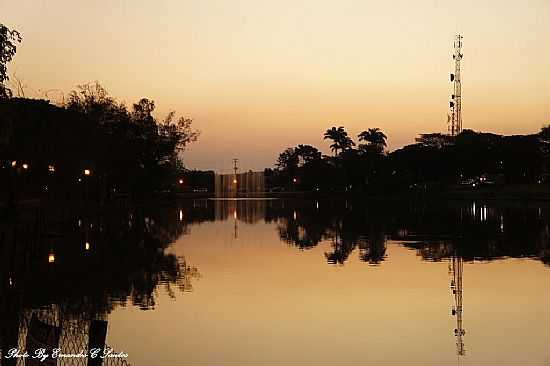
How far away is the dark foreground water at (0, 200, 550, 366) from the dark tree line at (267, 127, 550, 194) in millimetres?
82786

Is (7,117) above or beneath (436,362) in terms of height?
above

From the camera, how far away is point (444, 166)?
115750 millimetres

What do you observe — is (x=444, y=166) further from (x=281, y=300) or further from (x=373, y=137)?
(x=281, y=300)

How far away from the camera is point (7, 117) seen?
A: 25625mm

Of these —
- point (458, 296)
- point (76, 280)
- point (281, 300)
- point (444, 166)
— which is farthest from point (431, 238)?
point (444, 166)

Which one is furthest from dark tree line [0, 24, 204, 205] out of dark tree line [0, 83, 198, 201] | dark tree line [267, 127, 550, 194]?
dark tree line [267, 127, 550, 194]

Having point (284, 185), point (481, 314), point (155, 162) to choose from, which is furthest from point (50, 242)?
point (284, 185)

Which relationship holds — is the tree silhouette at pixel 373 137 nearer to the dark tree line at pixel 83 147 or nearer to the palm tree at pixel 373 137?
the palm tree at pixel 373 137

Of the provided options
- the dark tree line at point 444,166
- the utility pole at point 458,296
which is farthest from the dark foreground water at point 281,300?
the dark tree line at point 444,166

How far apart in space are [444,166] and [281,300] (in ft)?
339

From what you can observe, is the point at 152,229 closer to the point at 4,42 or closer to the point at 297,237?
the point at 297,237

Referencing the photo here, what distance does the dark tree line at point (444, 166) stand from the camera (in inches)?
4373

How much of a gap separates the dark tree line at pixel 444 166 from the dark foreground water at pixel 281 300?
272 ft

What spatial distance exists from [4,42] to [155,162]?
169ft
